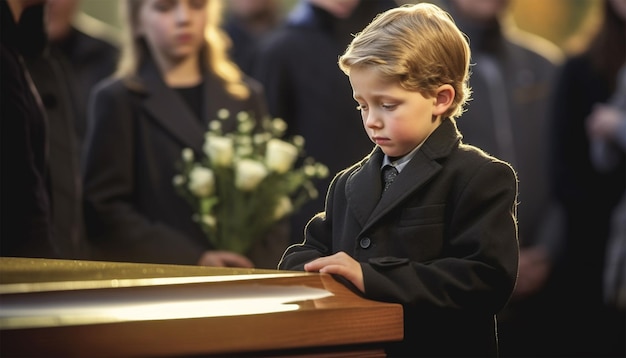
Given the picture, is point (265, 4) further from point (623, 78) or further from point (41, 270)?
point (41, 270)

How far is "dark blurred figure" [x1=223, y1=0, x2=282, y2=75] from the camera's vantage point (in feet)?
22.7

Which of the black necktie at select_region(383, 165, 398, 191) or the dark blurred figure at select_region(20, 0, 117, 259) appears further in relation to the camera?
the dark blurred figure at select_region(20, 0, 117, 259)

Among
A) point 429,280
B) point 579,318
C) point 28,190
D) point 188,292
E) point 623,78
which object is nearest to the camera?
point 188,292

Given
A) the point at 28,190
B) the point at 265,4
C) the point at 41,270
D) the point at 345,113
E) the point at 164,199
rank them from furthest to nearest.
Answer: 1. the point at 265,4
2. the point at 345,113
3. the point at 164,199
4. the point at 28,190
5. the point at 41,270

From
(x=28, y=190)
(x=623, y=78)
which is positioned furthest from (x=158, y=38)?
(x=623, y=78)

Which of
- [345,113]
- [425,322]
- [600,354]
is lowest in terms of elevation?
[600,354]

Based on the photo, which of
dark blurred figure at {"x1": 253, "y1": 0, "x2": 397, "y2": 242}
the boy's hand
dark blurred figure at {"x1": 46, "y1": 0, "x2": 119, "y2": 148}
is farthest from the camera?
dark blurred figure at {"x1": 46, "y1": 0, "x2": 119, "y2": 148}

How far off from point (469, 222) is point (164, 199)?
2.46 metres

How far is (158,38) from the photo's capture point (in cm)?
454

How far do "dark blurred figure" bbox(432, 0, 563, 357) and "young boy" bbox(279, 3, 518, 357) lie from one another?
3.56m

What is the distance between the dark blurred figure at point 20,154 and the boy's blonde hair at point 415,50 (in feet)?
4.21

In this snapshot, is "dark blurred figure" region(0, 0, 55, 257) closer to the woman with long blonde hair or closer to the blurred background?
the woman with long blonde hair

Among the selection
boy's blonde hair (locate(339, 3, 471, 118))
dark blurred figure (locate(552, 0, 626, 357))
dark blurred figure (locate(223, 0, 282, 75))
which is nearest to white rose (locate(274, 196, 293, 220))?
dark blurred figure (locate(552, 0, 626, 357))

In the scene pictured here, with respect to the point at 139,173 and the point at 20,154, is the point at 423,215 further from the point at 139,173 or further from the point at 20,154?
the point at 139,173
